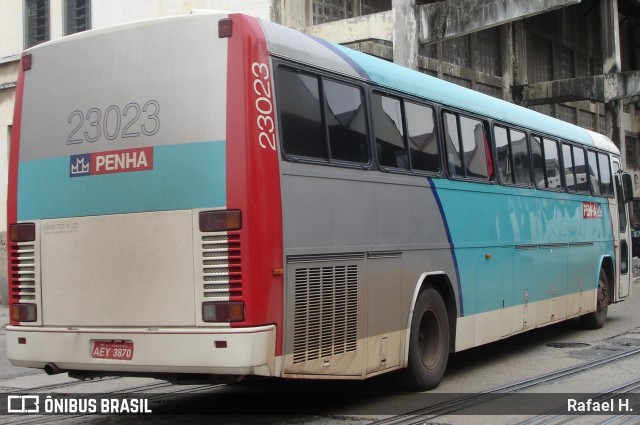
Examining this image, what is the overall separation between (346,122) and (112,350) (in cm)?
273

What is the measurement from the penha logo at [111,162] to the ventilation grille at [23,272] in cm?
78

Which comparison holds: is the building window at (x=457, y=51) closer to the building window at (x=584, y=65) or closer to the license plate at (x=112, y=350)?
the building window at (x=584, y=65)

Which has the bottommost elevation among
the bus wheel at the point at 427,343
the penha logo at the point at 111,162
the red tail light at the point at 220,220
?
the bus wheel at the point at 427,343

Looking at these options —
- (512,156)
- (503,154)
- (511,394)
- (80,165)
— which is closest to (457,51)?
(512,156)

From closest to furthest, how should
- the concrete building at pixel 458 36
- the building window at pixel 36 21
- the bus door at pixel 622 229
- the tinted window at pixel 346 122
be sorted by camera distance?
the tinted window at pixel 346 122 < the bus door at pixel 622 229 < the concrete building at pixel 458 36 < the building window at pixel 36 21

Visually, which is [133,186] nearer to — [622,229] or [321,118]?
[321,118]

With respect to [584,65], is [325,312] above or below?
below

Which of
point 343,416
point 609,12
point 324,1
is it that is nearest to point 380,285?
point 343,416

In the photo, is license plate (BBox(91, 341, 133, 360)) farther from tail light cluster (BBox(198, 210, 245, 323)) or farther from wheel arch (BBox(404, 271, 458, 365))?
wheel arch (BBox(404, 271, 458, 365))

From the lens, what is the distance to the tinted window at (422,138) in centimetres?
889

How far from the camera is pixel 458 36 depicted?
1914 cm

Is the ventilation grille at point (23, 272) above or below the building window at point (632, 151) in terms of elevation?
below

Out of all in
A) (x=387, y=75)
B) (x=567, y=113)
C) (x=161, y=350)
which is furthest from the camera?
(x=567, y=113)

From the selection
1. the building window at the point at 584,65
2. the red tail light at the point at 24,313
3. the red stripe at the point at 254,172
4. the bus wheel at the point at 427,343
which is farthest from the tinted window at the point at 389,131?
the building window at the point at 584,65
